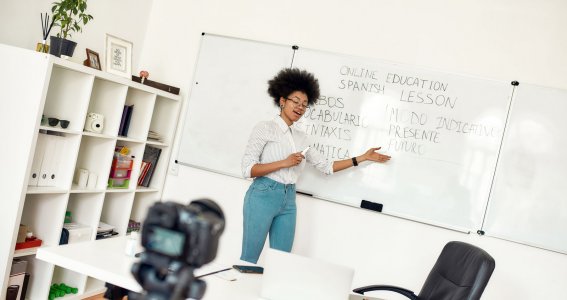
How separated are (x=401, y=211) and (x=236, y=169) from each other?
1.17 m

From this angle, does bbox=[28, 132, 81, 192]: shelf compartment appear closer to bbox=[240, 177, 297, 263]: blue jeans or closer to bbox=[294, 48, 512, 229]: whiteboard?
bbox=[240, 177, 297, 263]: blue jeans

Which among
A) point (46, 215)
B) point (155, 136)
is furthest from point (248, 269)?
point (155, 136)

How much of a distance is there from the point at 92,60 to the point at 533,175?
9.22ft

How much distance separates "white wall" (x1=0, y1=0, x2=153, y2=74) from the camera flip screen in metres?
2.45

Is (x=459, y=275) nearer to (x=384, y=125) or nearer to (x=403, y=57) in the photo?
(x=384, y=125)

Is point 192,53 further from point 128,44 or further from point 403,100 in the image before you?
point 403,100

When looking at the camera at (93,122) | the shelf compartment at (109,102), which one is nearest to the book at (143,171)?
the shelf compartment at (109,102)

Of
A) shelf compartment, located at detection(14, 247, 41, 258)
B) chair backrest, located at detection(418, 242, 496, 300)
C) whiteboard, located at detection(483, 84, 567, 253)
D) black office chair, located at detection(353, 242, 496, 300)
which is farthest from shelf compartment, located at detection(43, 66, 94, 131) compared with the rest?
whiteboard, located at detection(483, 84, 567, 253)

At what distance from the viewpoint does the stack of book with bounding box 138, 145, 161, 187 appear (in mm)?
3617

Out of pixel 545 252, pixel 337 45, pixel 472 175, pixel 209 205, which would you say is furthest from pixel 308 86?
pixel 209 205

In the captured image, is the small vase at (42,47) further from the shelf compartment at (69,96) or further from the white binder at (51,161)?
the white binder at (51,161)

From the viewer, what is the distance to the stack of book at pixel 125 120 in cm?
331

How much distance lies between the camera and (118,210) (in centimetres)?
356

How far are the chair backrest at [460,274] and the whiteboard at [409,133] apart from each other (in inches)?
37.9
